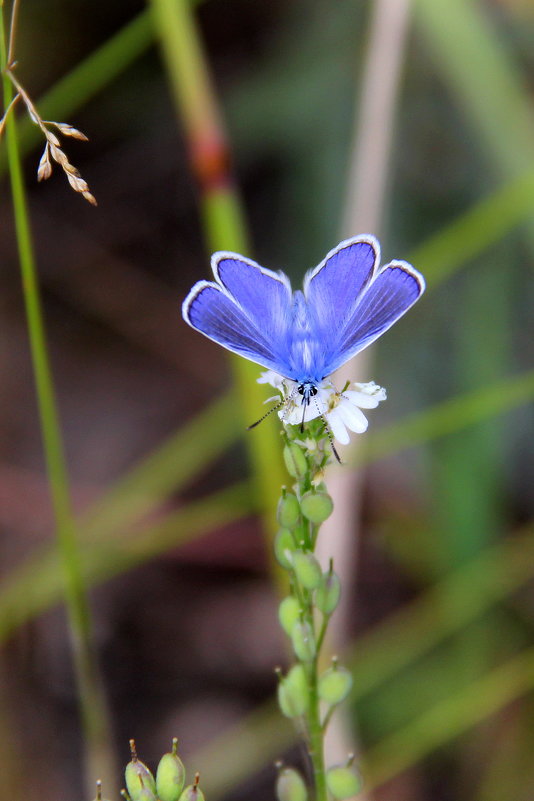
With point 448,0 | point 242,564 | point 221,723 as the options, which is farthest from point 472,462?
point 448,0

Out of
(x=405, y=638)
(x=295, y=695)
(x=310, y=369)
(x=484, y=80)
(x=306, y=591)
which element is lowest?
(x=295, y=695)

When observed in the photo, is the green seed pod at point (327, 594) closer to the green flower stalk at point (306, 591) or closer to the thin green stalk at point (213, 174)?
the green flower stalk at point (306, 591)

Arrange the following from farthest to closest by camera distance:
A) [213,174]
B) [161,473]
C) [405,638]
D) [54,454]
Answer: [161,473]
[405,638]
[213,174]
[54,454]

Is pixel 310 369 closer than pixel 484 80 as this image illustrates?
Yes

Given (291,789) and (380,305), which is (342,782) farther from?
(380,305)

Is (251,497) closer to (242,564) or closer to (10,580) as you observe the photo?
(242,564)

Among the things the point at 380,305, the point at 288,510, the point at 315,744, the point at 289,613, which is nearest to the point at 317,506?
the point at 288,510

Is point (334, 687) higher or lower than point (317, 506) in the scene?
lower
